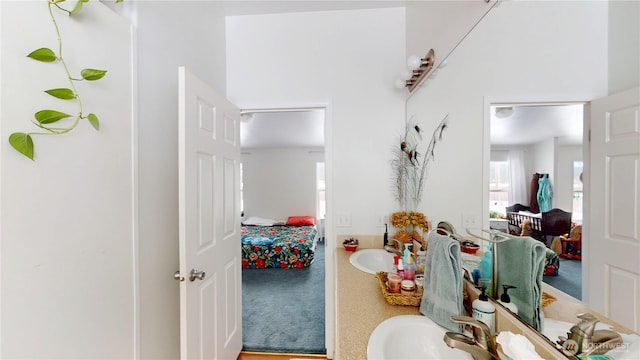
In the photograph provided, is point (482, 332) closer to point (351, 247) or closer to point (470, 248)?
point (470, 248)

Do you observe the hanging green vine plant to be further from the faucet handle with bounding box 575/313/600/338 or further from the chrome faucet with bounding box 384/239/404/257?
the chrome faucet with bounding box 384/239/404/257

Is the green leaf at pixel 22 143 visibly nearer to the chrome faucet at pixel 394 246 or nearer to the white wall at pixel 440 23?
the white wall at pixel 440 23

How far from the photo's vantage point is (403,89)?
178 centimetres

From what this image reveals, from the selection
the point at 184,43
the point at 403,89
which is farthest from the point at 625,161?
the point at 184,43

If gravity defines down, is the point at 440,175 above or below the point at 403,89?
below

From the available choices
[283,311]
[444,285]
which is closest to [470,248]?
[444,285]

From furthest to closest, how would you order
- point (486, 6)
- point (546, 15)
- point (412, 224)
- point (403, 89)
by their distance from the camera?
1. point (403, 89)
2. point (412, 224)
3. point (486, 6)
4. point (546, 15)

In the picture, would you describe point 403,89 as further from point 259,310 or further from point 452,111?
point 259,310

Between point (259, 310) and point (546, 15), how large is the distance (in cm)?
285

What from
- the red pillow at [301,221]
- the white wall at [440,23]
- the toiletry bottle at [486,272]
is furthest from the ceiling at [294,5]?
the red pillow at [301,221]

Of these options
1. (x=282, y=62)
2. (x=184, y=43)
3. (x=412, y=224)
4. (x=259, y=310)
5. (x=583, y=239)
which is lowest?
(x=259, y=310)

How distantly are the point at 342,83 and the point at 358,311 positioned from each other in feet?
5.06

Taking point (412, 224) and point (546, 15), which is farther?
point (412, 224)

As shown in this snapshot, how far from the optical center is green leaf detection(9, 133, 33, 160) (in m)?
0.63
